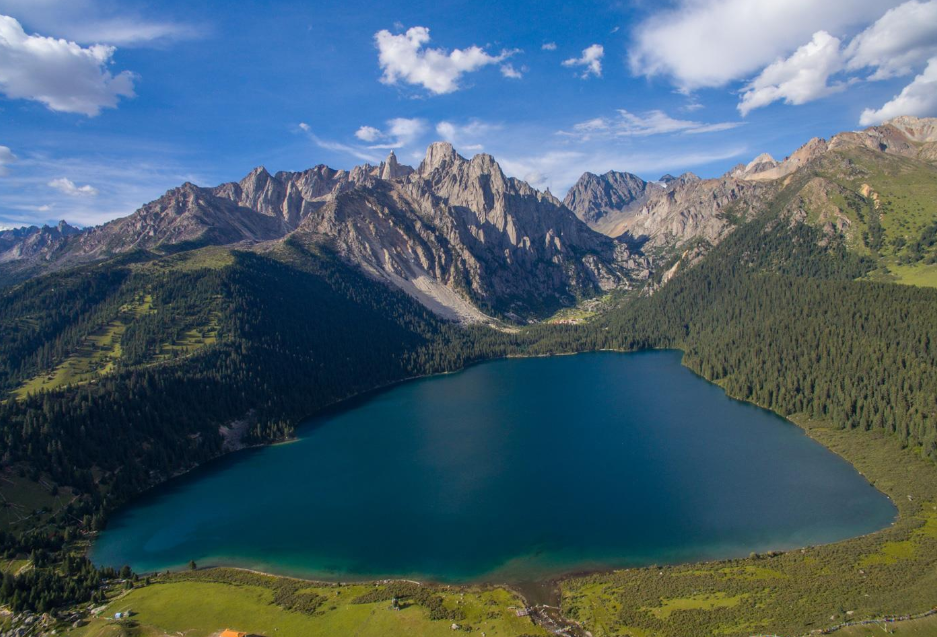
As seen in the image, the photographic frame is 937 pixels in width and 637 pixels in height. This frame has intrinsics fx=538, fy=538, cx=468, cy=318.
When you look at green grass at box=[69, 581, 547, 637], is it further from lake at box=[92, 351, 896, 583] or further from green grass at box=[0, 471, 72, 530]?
green grass at box=[0, 471, 72, 530]

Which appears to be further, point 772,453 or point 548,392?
point 548,392

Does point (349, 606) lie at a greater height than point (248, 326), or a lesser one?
lesser

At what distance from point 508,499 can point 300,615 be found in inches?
1515

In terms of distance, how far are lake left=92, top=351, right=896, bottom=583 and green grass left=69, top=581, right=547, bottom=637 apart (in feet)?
20.1

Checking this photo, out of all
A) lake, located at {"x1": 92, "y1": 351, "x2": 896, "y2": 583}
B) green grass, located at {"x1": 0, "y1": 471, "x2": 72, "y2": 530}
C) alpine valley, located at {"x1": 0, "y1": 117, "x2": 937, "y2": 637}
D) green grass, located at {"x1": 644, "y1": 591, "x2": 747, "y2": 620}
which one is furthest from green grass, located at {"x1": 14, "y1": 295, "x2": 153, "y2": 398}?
green grass, located at {"x1": 644, "y1": 591, "x2": 747, "y2": 620}

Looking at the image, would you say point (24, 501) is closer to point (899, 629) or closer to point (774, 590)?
point (774, 590)

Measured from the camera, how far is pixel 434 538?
7812 centimetres

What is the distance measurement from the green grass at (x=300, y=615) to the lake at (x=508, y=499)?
6111mm

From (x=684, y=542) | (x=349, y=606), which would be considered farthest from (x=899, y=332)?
(x=349, y=606)

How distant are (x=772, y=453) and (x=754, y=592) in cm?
5292

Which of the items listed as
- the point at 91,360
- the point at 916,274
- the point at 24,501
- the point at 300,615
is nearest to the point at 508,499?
the point at 300,615

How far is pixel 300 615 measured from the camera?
60719 mm

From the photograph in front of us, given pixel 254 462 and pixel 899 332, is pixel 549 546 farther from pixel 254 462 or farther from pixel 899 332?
pixel 899 332

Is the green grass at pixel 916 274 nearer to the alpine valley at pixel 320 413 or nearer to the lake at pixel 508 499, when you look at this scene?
the alpine valley at pixel 320 413
